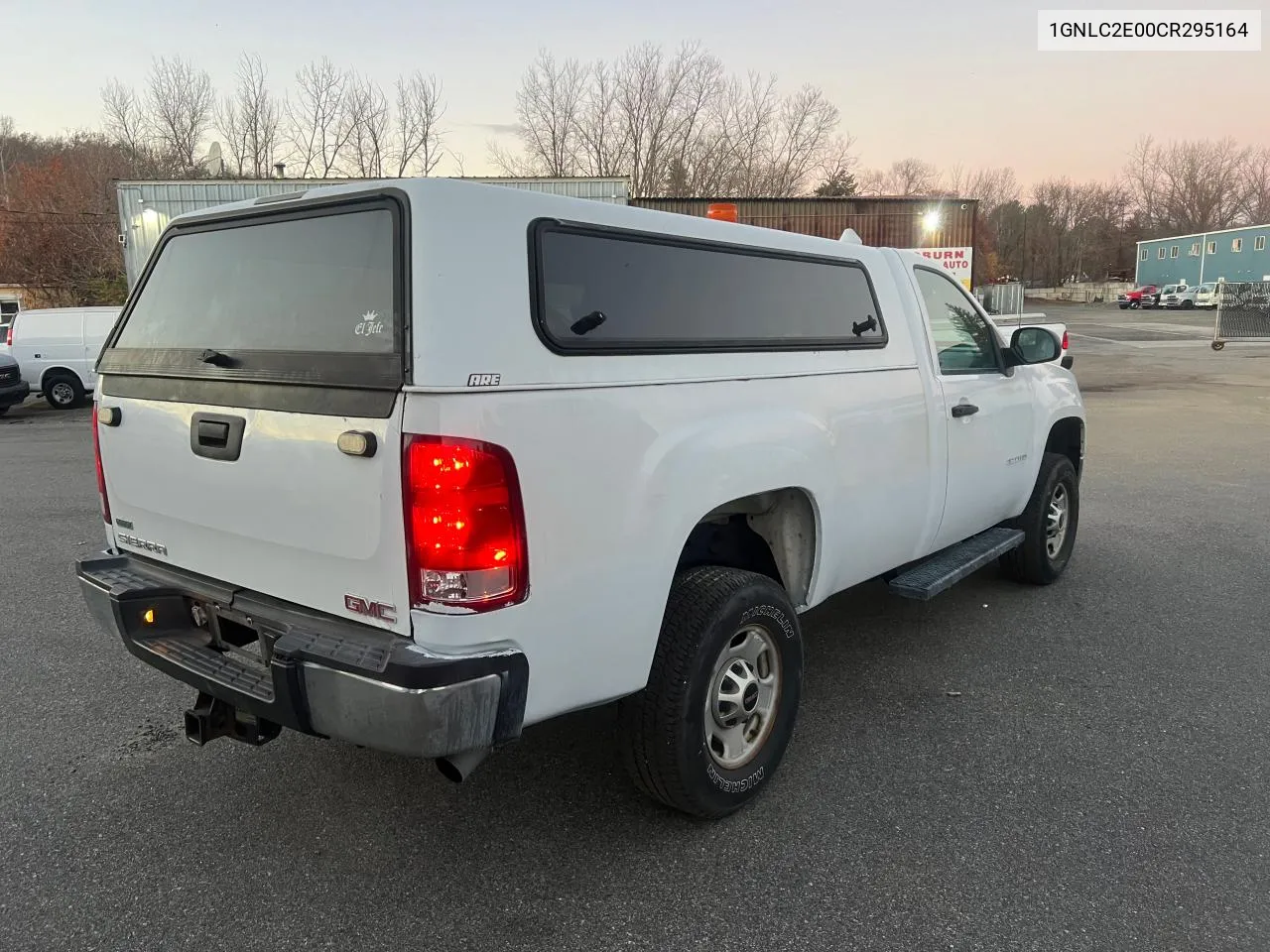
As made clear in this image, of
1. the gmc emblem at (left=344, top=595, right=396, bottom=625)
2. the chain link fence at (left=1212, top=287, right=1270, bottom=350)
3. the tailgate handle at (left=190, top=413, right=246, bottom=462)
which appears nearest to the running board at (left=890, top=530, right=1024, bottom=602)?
the gmc emblem at (left=344, top=595, right=396, bottom=625)

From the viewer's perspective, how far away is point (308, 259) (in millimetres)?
2645

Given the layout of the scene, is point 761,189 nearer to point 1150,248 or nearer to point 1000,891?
point 1000,891

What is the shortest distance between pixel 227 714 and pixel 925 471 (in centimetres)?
290

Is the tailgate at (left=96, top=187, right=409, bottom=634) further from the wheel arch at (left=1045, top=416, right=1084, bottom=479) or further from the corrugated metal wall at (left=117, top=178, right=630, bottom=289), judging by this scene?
the corrugated metal wall at (left=117, top=178, right=630, bottom=289)

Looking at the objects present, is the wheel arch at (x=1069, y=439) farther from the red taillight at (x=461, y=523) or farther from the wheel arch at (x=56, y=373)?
the wheel arch at (x=56, y=373)

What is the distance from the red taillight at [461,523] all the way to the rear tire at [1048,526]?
383cm

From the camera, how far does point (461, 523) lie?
2.21 meters

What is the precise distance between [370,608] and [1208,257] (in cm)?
8380

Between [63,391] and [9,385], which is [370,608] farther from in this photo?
[63,391]

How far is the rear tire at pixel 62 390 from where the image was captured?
55.4 ft

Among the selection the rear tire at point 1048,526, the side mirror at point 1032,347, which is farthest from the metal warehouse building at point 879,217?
the side mirror at point 1032,347

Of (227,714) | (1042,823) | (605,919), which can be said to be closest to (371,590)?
(227,714)

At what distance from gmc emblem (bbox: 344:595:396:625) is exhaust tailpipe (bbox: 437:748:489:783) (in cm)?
39

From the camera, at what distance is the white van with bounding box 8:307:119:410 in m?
16.5
